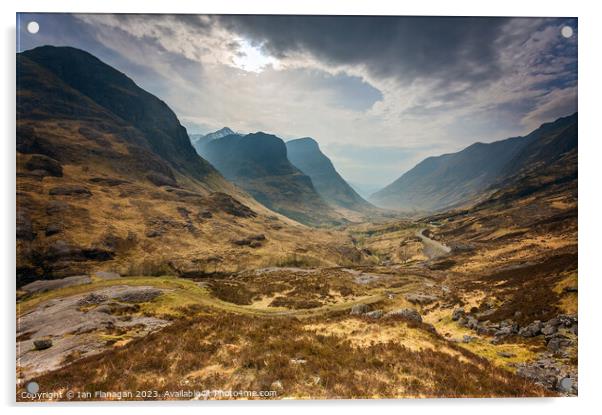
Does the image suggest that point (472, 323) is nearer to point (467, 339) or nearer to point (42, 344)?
point (467, 339)

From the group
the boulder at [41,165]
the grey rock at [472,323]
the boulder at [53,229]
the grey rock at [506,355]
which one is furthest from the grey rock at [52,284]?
the grey rock at [472,323]

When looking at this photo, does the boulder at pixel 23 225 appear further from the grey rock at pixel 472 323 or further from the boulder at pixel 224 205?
the boulder at pixel 224 205

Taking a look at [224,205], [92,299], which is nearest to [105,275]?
[92,299]

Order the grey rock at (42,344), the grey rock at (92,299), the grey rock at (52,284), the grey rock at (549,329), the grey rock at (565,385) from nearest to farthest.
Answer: the grey rock at (565,385) → the grey rock at (42,344) → the grey rock at (549,329) → the grey rock at (52,284) → the grey rock at (92,299)

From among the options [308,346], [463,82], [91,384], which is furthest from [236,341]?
[463,82]

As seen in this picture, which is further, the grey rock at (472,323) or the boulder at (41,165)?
the grey rock at (472,323)

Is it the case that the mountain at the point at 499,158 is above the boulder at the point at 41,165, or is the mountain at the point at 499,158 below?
above

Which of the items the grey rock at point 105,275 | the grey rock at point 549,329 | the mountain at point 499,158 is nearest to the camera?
the grey rock at point 549,329

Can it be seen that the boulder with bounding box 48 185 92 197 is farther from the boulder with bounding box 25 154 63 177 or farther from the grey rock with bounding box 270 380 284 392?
the grey rock with bounding box 270 380 284 392
